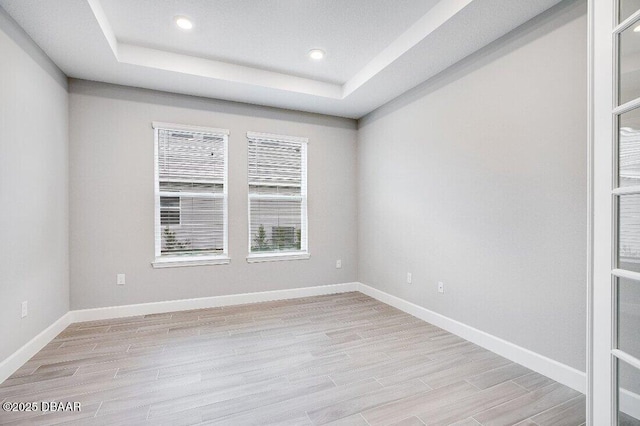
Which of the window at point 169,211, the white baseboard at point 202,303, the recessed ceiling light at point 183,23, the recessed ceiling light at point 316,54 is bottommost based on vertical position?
the white baseboard at point 202,303

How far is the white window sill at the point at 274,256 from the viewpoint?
4293 millimetres

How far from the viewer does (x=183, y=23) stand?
2.79 meters

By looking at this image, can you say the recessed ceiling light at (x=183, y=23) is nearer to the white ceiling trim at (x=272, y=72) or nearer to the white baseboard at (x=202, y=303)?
the white ceiling trim at (x=272, y=72)

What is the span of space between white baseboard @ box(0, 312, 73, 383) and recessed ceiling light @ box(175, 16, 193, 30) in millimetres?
2985

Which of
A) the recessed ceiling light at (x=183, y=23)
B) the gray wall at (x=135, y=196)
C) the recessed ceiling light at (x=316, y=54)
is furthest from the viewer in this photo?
the gray wall at (x=135, y=196)

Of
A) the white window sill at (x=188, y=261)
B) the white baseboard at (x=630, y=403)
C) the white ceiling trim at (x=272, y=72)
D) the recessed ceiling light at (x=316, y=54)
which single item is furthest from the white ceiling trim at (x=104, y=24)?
the white baseboard at (x=630, y=403)

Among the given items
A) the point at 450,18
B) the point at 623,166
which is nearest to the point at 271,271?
the point at 450,18

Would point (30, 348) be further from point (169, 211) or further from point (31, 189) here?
point (169, 211)

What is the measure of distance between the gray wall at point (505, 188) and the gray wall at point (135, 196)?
1.68m

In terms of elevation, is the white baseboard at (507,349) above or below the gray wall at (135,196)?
below

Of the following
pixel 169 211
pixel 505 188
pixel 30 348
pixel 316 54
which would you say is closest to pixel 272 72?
pixel 316 54

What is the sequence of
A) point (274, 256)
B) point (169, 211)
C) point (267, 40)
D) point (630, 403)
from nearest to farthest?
point (630, 403)
point (267, 40)
point (169, 211)
point (274, 256)

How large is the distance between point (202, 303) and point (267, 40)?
3.13m

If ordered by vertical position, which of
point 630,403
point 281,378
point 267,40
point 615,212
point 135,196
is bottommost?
point 281,378
